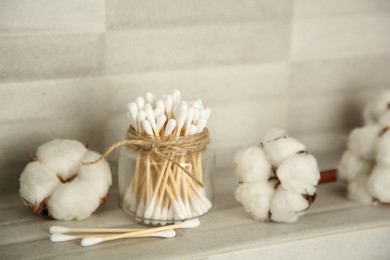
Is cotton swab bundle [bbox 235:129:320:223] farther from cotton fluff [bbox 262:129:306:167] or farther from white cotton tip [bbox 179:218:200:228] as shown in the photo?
white cotton tip [bbox 179:218:200:228]

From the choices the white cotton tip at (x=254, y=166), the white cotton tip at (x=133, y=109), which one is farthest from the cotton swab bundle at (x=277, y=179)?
the white cotton tip at (x=133, y=109)

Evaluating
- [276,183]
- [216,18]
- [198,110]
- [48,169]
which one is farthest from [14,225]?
[216,18]

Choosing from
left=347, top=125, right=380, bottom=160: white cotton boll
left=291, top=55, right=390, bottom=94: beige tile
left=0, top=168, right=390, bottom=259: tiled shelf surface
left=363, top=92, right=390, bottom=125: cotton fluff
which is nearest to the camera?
left=0, top=168, right=390, bottom=259: tiled shelf surface

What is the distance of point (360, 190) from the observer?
130 cm

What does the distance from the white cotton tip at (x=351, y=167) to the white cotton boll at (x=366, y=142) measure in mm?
13

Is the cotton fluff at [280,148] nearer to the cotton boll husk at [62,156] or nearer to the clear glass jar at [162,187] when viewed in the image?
the clear glass jar at [162,187]

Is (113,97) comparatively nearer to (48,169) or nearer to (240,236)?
(48,169)

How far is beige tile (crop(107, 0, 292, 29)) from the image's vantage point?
1.29 metres

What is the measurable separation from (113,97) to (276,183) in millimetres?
425

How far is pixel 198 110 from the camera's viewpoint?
1.14 meters

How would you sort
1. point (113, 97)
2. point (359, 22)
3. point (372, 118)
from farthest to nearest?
point (359, 22)
point (372, 118)
point (113, 97)

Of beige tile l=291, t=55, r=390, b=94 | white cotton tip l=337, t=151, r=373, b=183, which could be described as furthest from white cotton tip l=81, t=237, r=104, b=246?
beige tile l=291, t=55, r=390, b=94

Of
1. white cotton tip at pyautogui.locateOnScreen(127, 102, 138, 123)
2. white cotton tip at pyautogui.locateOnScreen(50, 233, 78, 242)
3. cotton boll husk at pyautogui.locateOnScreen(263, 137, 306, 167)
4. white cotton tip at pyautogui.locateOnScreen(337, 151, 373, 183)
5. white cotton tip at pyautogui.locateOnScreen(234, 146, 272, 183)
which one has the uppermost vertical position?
white cotton tip at pyautogui.locateOnScreen(127, 102, 138, 123)

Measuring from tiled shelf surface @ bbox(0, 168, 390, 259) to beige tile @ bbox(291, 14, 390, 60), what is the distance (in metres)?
0.43
